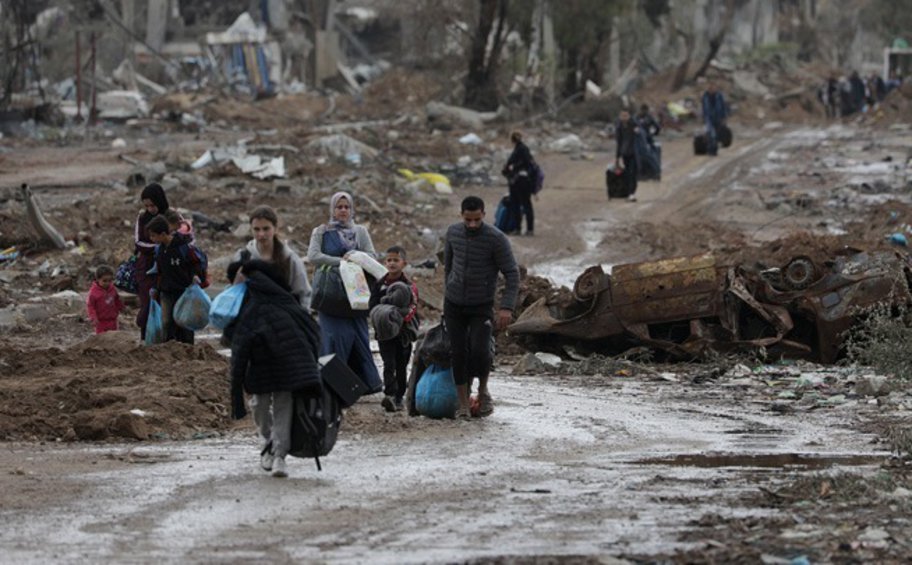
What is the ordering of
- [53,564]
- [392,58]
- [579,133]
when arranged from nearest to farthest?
[53,564]
[579,133]
[392,58]

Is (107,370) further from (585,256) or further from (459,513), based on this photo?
(585,256)

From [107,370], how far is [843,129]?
3902cm

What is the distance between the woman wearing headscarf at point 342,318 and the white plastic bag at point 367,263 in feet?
0.27

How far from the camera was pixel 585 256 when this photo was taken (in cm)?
2269

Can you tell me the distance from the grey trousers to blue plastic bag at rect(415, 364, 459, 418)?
222 centimetres

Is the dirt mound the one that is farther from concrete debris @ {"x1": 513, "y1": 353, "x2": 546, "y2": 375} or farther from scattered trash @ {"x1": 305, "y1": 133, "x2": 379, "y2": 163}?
scattered trash @ {"x1": 305, "y1": 133, "x2": 379, "y2": 163}

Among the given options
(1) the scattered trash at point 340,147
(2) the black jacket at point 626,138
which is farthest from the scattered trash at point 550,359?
(1) the scattered trash at point 340,147

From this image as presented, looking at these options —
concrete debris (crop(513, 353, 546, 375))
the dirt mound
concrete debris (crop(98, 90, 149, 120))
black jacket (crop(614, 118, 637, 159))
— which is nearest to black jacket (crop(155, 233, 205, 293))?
the dirt mound

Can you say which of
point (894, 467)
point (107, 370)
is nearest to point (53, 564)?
point (894, 467)

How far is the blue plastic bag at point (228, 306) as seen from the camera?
9094mm

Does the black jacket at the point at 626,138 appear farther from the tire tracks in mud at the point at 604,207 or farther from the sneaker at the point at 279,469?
the sneaker at the point at 279,469

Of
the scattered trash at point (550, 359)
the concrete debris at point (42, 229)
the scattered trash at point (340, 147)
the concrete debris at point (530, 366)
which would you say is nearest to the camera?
the concrete debris at point (530, 366)

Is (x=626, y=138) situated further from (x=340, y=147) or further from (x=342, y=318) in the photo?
(x=342, y=318)

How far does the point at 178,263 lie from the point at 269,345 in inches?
142
